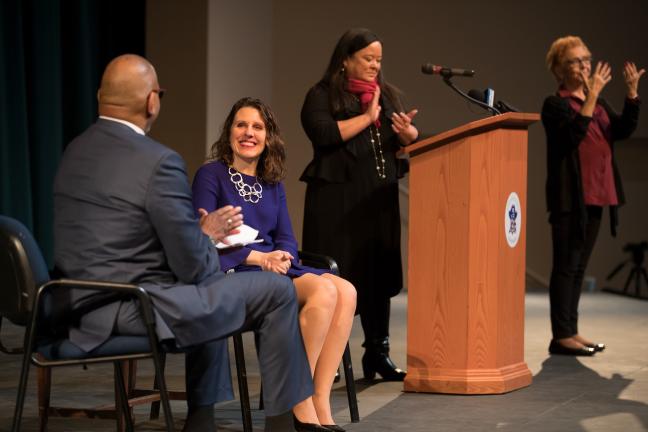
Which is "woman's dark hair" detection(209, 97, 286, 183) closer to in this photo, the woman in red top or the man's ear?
the man's ear

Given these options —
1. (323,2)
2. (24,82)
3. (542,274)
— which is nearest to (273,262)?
(24,82)

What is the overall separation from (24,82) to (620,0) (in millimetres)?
5993

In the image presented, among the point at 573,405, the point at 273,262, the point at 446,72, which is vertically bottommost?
the point at 573,405

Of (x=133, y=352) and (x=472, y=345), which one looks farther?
(x=472, y=345)

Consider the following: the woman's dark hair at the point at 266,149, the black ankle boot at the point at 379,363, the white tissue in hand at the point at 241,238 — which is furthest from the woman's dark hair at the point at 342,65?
the white tissue in hand at the point at 241,238

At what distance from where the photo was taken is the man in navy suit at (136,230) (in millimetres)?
2686

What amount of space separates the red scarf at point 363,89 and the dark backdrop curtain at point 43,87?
126 inches

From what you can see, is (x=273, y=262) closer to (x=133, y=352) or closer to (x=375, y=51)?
(x=133, y=352)

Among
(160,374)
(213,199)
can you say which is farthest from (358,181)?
(160,374)

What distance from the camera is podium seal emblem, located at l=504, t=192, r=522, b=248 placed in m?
4.12

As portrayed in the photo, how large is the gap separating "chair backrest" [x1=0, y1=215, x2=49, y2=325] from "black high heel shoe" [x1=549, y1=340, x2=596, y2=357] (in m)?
3.20

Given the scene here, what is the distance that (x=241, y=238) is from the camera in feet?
11.1

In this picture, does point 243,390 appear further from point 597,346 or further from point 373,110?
point 597,346

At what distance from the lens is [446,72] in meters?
4.04
